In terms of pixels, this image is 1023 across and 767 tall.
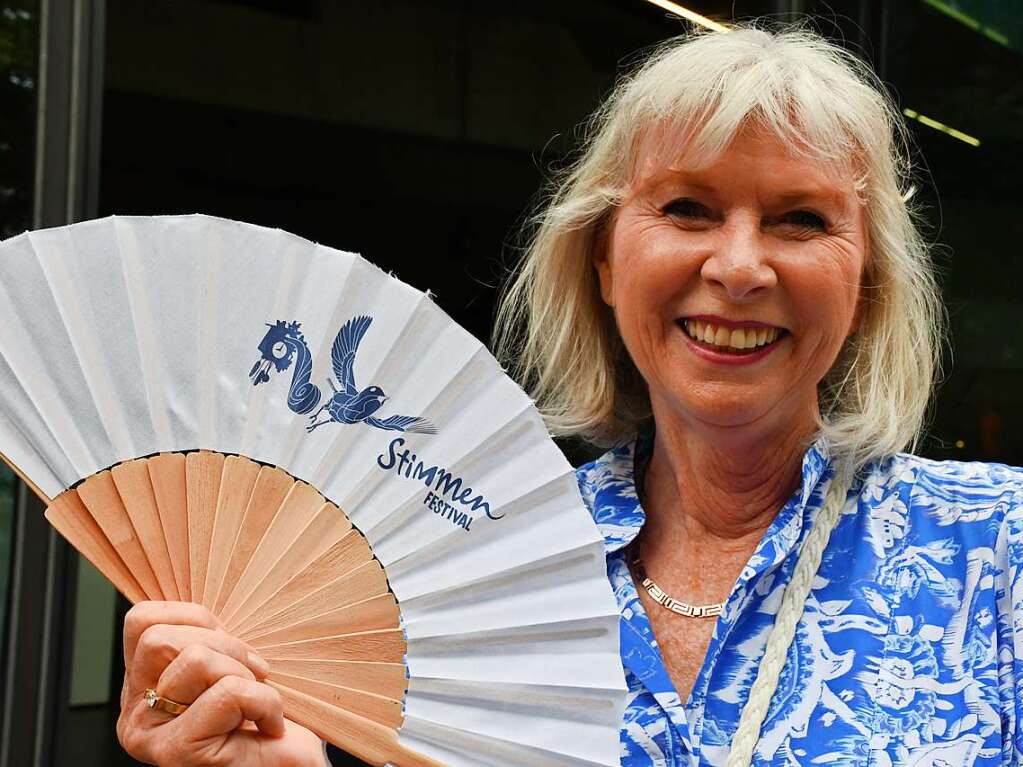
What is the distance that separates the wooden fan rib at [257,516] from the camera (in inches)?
51.4

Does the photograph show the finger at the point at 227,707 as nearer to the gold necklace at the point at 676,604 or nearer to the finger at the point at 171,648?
the finger at the point at 171,648

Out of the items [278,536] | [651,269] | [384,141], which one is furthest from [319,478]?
[384,141]

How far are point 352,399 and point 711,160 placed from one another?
486 mm

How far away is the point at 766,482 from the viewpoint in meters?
1.64

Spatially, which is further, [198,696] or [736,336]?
[736,336]

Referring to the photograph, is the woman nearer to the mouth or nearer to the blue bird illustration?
the mouth

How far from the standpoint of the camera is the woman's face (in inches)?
59.0

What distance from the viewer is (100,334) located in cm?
131

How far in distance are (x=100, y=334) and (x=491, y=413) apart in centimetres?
38

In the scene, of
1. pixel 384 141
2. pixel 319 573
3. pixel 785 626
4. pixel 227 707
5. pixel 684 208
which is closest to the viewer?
pixel 227 707

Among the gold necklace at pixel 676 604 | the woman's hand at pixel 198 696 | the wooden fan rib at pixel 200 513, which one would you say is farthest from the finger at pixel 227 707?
the gold necklace at pixel 676 604

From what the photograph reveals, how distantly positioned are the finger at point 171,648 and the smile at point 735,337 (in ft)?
1.98

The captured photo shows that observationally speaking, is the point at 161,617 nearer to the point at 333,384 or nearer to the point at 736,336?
the point at 333,384

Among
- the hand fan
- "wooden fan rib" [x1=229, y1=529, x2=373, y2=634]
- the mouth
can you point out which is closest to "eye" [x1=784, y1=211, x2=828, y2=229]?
the mouth
